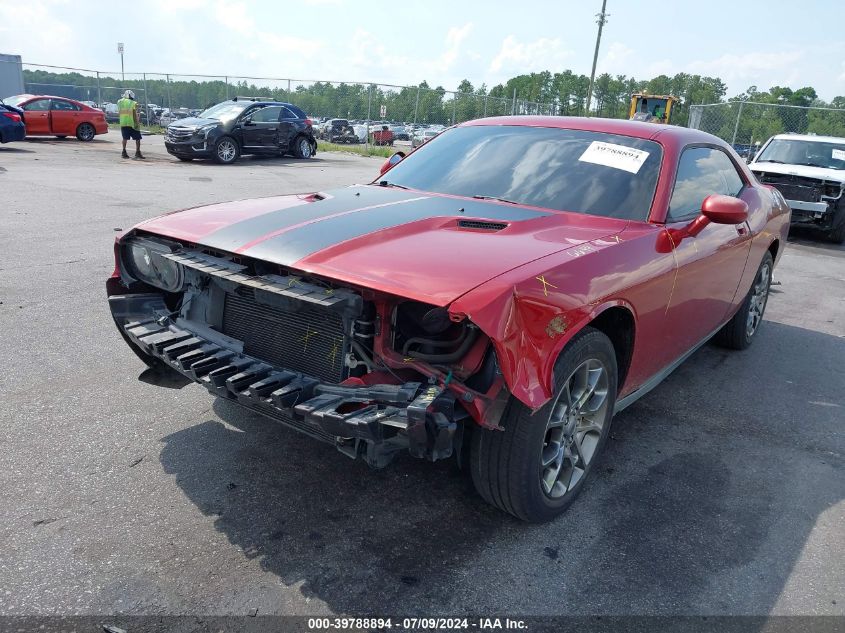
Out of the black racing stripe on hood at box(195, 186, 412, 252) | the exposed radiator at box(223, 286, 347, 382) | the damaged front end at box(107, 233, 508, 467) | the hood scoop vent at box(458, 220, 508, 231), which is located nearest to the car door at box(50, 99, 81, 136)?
the black racing stripe on hood at box(195, 186, 412, 252)

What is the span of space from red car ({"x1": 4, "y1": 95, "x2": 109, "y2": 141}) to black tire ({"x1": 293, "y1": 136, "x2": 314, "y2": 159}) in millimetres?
7369

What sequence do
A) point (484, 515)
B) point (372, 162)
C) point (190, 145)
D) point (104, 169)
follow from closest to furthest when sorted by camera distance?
1. point (484, 515)
2. point (104, 169)
3. point (190, 145)
4. point (372, 162)

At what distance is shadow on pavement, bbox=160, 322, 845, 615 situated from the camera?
8.16 ft

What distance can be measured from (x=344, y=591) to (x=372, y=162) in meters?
20.9

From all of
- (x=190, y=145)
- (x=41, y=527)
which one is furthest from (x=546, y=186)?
(x=190, y=145)

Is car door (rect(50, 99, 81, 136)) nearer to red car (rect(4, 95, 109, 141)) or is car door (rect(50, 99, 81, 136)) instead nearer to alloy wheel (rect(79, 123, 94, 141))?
red car (rect(4, 95, 109, 141))

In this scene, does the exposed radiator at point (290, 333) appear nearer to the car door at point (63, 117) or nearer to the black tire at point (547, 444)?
the black tire at point (547, 444)

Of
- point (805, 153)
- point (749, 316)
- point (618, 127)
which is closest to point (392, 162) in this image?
point (618, 127)

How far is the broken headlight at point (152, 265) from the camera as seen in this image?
318 cm

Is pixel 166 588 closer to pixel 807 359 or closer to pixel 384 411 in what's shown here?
pixel 384 411

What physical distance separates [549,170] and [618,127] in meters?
0.60

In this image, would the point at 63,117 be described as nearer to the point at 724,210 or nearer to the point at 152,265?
the point at 152,265

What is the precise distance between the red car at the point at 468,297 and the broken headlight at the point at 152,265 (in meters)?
0.01

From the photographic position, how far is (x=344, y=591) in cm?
241
